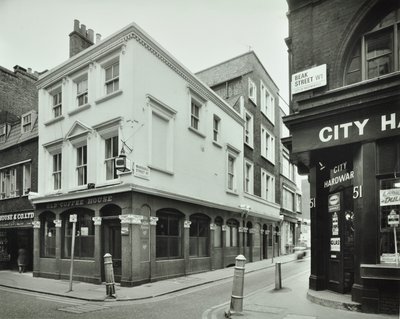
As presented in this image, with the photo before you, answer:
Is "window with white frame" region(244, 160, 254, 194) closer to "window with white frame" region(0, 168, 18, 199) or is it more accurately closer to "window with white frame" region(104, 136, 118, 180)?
"window with white frame" region(104, 136, 118, 180)

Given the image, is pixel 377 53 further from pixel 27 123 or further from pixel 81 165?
pixel 27 123

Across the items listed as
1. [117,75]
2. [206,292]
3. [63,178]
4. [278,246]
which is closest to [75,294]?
[206,292]

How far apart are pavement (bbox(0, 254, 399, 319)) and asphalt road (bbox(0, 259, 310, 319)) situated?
43 cm

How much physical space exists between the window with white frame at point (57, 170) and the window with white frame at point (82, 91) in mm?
2988

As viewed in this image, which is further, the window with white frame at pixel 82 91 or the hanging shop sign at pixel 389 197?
the window with white frame at pixel 82 91

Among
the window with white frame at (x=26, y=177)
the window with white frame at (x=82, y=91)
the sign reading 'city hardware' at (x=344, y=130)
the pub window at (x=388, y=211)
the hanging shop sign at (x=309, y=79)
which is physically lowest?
the pub window at (x=388, y=211)

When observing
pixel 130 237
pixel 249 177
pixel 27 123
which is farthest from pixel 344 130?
pixel 27 123

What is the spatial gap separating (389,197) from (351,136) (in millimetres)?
1710

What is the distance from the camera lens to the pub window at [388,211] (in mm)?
8828

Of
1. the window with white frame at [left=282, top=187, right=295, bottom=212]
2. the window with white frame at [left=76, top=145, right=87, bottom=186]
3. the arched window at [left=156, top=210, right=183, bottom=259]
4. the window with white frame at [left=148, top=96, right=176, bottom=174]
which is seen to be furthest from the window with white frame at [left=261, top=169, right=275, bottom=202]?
the window with white frame at [left=76, top=145, right=87, bottom=186]

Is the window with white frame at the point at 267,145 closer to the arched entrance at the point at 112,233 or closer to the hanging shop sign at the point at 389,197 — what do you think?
the arched entrance at the point at 112,233

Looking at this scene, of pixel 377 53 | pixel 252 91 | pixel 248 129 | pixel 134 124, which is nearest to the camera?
pixel 377 53

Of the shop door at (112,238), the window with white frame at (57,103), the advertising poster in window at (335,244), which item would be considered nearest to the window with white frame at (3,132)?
the window with white frame at (57,103)

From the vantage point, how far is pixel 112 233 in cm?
1606
